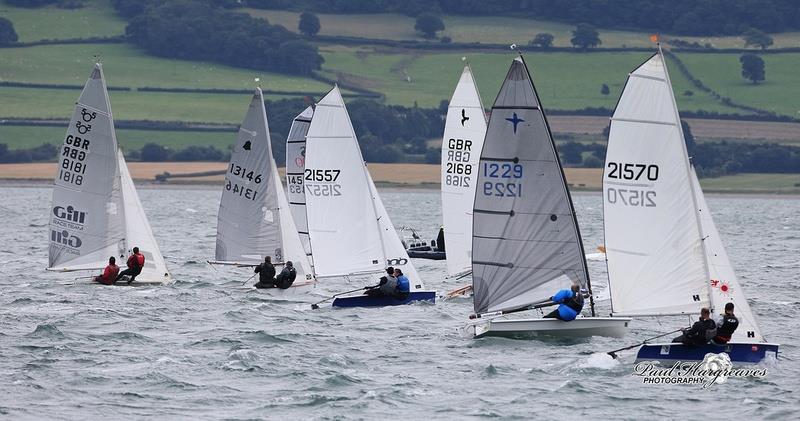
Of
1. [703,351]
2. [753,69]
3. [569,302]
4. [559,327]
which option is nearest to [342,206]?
[559,327]

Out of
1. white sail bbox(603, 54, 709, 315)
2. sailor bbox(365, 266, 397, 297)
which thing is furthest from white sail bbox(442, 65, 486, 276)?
white sail bbox(603, 54, 709, 315)

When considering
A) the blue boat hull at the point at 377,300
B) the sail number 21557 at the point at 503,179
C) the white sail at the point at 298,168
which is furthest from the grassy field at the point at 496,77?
the sail number 21557 at the point at 503,179

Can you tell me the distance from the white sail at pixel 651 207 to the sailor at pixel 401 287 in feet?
29.5

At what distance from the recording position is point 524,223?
32344 millimetres

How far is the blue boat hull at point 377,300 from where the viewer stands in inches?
1515

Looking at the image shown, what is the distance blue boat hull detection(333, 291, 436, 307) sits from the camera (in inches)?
1515

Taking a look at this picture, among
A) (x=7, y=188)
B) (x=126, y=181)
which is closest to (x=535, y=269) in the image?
(x=126, y=181)

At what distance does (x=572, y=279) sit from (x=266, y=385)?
770cm

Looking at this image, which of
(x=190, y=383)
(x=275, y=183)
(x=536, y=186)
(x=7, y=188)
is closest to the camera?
(x=190, y=383)

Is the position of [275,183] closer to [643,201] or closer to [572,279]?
[572,279]

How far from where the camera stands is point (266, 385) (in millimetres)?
28109

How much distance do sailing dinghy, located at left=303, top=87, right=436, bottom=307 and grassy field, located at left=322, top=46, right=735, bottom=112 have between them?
430 ft

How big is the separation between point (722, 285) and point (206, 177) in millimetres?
117395

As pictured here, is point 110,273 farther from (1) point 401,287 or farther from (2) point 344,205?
(1) point 401,287
